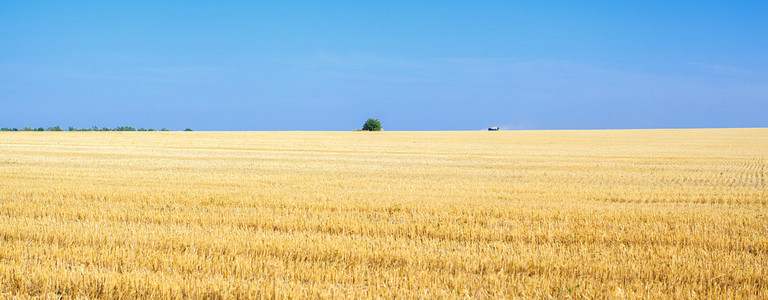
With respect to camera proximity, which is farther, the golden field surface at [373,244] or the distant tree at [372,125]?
the distant tree at [372,125]

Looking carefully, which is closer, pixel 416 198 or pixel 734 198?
pixel 416 198

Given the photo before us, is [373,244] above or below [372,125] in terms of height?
below

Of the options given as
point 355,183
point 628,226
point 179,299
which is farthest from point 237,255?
point 355,183

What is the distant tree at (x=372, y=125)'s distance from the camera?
109 meters

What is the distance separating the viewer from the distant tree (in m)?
109

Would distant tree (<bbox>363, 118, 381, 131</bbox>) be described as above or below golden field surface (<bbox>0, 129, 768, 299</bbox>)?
above

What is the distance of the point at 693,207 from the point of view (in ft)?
38.0

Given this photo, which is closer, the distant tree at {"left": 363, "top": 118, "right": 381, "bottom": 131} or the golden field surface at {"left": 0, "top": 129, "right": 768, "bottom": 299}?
the golden field surface at {"left": 0, "top": 129, "right": 768, "bottom": 299}

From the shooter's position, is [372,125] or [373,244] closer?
[373,244]

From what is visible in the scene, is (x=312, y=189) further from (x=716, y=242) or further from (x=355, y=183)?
(x=716, y=242)

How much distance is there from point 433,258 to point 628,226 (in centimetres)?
403

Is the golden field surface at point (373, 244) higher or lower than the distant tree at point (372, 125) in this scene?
lower

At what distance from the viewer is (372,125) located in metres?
109

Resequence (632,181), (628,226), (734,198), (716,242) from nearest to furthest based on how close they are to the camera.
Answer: (716,242) → (628,226) → (734,198) → (632,181)
